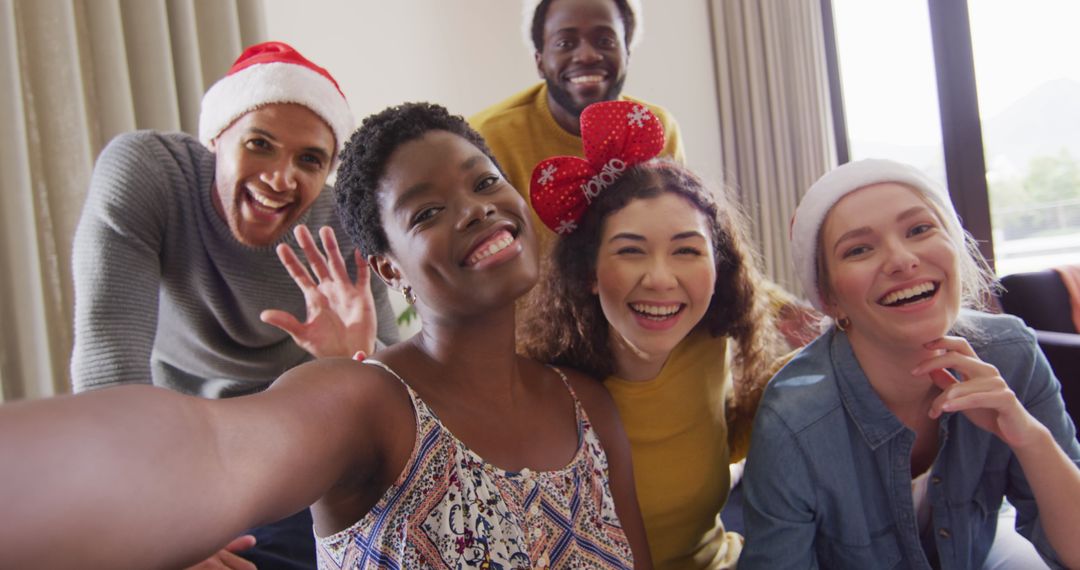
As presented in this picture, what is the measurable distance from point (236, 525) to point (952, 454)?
51.3 inches

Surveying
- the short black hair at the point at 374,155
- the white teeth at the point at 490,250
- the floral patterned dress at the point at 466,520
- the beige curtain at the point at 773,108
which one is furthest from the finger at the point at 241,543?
the beige curtain at the point at 773,108

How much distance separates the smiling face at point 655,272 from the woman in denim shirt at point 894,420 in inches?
9.3

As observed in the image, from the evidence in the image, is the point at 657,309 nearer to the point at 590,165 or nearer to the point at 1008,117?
the point at 590,165

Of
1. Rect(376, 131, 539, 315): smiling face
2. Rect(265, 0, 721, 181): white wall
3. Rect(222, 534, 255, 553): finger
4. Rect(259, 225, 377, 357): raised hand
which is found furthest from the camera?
Rect(265, 0, 721, 181): white wall

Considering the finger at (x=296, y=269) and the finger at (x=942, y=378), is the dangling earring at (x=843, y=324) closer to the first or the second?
the finger at (x=942, y=378)

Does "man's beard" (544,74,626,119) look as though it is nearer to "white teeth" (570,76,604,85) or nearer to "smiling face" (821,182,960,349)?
"white teeth" (570,76,604,85)

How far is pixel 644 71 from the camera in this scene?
14.8 ft

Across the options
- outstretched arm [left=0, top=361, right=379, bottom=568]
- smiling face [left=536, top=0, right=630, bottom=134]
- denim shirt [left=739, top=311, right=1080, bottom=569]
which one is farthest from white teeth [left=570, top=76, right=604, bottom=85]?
outstretched arm [left=0, top=361, right=379, bottom=568]

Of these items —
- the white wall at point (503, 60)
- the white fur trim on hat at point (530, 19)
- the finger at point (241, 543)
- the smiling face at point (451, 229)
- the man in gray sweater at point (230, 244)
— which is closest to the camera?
the smiling face at point (451, 229)

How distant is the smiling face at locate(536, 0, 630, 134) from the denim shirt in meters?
1.11

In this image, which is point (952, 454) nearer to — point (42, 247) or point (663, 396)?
point (663, 396)

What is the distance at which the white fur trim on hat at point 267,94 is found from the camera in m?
1.72

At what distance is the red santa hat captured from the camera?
1725mm

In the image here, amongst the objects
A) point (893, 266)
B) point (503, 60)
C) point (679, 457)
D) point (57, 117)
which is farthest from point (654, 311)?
point (503, 60)
